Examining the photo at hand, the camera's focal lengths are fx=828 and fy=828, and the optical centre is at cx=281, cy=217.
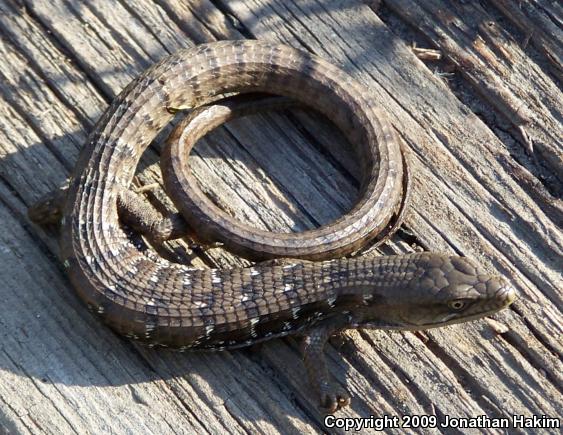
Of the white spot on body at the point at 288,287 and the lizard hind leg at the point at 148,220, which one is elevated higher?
the white spot on body at the point at 288,287

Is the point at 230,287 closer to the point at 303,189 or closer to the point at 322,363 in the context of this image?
the point at 322,363

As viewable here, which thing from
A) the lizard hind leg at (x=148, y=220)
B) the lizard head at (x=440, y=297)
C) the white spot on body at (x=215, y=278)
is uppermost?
the lizard head at (x=440, y=297)

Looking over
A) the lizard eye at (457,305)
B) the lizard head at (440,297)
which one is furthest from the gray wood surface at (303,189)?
the lizard eye at (457,305)

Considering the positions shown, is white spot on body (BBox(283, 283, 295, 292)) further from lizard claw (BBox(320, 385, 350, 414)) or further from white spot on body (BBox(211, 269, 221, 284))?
lizard claw (BBox(320, 385, 350, 414))

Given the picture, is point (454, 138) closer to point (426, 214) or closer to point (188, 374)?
point (426, 214)

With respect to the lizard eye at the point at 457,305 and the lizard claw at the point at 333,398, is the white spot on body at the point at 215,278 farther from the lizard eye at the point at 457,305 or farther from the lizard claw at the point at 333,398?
the lizard eye at the point at 457,305

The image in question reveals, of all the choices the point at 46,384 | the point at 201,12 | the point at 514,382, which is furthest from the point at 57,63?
the point at 514,382

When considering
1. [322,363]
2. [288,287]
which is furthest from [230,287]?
[322,363]

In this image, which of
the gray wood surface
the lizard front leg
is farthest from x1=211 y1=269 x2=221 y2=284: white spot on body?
the lizard front leg
